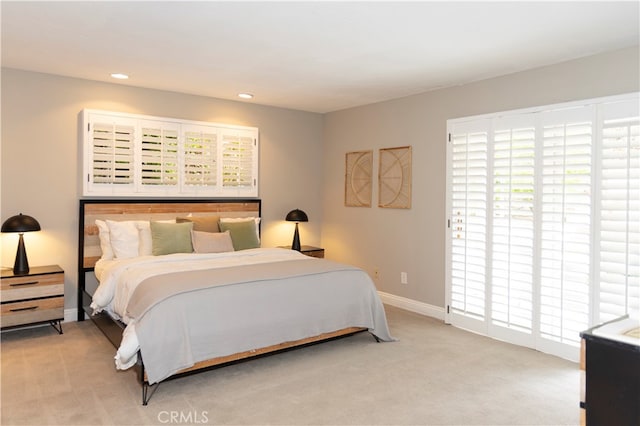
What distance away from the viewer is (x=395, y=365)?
3.56 meters

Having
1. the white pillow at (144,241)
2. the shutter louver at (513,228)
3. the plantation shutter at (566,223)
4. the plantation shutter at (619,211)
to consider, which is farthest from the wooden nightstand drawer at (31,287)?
the plantation shutter at (619,211)

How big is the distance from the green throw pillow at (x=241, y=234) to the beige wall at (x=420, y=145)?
1.54 m

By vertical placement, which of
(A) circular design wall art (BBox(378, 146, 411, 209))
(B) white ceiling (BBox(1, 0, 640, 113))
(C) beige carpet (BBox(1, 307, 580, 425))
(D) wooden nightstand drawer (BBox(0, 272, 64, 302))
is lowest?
(C) beige carpet (BBox(1, 307, 580, 425))

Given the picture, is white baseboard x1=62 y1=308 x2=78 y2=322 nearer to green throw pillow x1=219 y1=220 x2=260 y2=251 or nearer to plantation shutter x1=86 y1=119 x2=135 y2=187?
plantation shutter x1=86 y1=119 x2=135 y2=187

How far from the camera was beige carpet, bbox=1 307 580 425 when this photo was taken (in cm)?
272

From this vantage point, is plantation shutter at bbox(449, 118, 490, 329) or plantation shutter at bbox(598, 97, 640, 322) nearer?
plantation shutter at bbox(598, 97, 640, 322)

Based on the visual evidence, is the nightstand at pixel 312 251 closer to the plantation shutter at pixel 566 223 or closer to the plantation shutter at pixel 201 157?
the plantation shutter at pixel 201 157

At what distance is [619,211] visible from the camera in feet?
11.1

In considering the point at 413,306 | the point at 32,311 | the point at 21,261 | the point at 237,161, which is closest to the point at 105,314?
the point at 32,311

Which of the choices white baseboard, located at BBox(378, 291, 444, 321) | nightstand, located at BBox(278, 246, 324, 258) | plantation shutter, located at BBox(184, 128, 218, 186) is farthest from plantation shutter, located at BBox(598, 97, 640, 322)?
plantation shutter, located at BBox(184, 128, 218, 186)

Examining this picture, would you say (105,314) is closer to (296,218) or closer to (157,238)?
(157,238)

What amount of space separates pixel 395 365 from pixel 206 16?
290cm

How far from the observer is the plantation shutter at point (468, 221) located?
14.3 ft

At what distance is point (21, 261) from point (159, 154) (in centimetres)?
169
